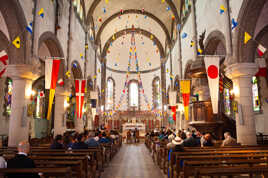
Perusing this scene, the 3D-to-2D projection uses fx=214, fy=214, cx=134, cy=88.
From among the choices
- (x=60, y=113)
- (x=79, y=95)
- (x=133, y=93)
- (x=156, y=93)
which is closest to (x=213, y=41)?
(x=79, y=95)

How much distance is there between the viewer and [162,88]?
25531 mm

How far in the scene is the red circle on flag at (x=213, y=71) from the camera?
8766 millimetres

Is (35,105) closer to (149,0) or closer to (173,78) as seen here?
(173,78)

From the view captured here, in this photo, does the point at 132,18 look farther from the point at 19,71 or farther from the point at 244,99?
the point at 244,99

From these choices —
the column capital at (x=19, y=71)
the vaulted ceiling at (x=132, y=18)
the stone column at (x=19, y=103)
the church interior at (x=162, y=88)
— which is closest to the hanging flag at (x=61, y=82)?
the church interior at (x=162, y=88)

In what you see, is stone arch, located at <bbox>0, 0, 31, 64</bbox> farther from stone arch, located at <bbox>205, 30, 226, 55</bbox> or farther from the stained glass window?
the stained glass window

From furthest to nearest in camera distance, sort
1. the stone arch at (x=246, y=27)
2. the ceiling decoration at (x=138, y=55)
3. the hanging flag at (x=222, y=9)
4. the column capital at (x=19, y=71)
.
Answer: the ceiling decoration at (x=138, y=55) < the hanging flag at (x=222, y=9) < the column capital at (x=19, y=71) < the stone arch at (x=246, y=27)

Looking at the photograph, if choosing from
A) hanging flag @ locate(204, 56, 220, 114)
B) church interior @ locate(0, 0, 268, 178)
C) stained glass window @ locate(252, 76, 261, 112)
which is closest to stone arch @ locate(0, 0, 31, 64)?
church interior @ locate(0, 0, 268, 178)

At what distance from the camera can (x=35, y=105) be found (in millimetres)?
17562

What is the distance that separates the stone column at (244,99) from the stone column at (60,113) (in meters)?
9.14

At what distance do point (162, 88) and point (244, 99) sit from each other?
57.3 ft

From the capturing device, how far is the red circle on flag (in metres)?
8.77

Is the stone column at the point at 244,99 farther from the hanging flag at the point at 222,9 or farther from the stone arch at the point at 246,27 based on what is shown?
the hanging flag at the point at 222,9

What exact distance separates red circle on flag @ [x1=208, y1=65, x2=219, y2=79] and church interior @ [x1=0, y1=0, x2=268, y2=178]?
1.6 inches
